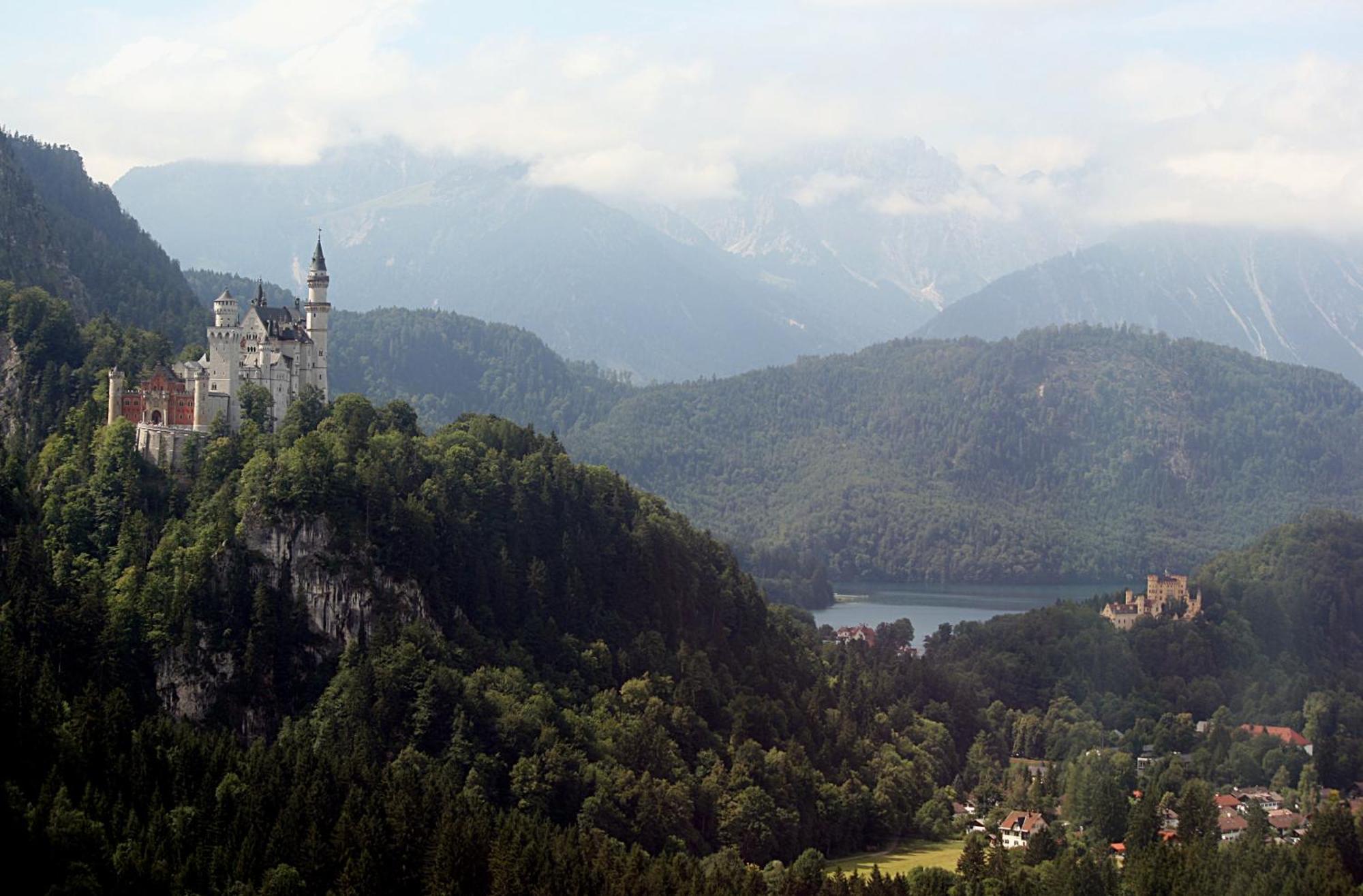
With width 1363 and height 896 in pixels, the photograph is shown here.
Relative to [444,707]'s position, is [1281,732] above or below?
below

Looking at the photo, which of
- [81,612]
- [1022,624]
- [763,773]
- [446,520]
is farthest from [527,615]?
[1022,624]

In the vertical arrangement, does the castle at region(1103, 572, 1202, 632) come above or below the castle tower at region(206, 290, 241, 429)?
below

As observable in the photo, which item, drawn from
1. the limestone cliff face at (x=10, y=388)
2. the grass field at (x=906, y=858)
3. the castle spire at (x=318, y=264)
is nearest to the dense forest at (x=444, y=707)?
the limestone cliff face at (x=10, y=388)

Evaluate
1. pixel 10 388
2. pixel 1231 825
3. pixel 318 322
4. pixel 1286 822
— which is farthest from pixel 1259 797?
pixel 10 388

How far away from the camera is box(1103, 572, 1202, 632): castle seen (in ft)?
604

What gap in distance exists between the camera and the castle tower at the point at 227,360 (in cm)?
11506

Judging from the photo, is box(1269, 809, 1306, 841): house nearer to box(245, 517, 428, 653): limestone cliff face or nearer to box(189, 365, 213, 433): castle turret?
box(245, 517, 428, 653): limestone cliff face

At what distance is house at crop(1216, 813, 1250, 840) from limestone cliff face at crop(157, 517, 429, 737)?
38.7m

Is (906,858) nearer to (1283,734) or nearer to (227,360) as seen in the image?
(227,360)

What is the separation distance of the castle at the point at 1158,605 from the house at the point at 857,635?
18.4 meters

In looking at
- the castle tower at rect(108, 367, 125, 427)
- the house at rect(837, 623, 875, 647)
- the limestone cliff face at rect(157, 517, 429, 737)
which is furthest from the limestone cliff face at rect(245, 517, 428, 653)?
the house at rect(837, 623, 875, 647)

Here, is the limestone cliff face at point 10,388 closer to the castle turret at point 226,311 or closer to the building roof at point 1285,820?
the castle turret at point 226,311

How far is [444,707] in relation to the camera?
103625mm

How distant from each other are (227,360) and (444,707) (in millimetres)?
22691
